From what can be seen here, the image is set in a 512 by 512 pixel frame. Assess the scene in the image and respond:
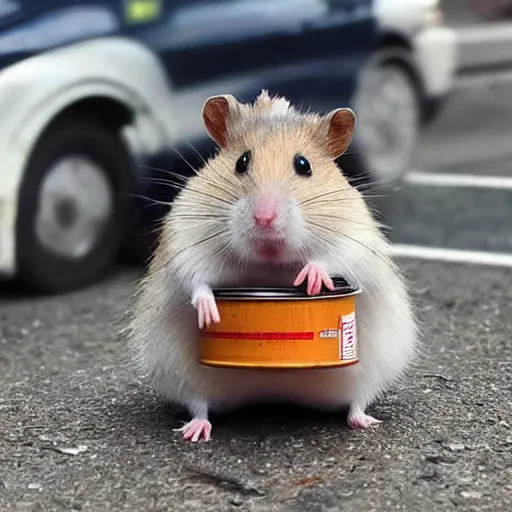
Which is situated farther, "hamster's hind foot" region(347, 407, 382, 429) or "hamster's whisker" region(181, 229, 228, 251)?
"hamster's hind foot" region(347, 407, 382, 429)

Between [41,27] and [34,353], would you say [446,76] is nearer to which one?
[41,27]

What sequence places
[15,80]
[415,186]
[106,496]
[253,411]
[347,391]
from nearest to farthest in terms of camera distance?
[106,496] < [347,391] < [253,411] < [15,80] < [415,186]

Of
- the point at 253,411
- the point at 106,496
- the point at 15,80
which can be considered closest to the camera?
the point at 106,496

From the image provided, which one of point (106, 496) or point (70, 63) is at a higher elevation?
point (70, 63)

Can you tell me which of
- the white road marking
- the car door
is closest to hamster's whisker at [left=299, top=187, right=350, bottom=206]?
the car door

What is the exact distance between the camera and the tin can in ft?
11.0

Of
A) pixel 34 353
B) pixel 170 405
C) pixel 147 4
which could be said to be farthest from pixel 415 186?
pixel 170 405

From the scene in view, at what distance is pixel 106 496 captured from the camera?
330 cm

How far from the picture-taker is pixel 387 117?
8.16m

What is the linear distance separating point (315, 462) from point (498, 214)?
173 inches

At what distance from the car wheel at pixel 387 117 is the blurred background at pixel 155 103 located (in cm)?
1

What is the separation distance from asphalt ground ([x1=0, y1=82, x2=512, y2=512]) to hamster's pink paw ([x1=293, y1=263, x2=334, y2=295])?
1.65 feet

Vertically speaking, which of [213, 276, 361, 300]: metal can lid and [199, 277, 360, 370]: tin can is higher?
[213, 276, 361, 300]: metal can lid

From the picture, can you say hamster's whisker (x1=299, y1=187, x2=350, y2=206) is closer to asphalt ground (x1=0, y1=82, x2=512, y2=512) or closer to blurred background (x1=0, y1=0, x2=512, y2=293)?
asphalt ground (x1=0, y1=82, x2=512, y2=512)
